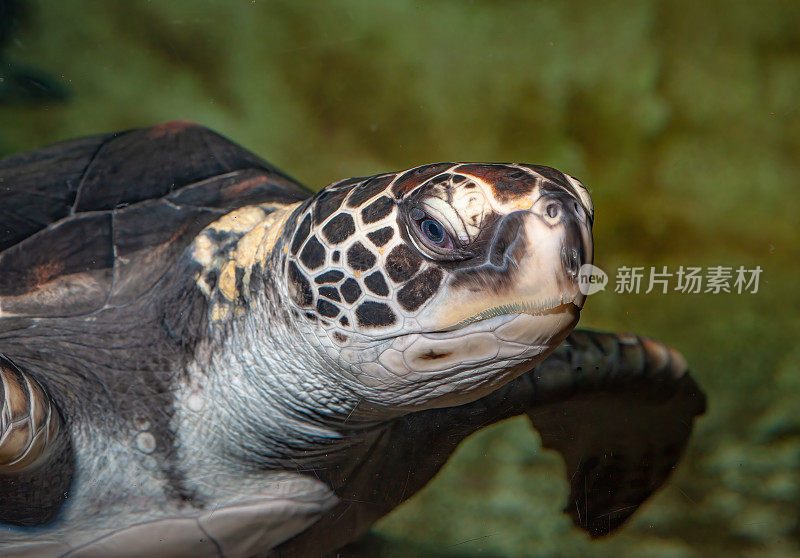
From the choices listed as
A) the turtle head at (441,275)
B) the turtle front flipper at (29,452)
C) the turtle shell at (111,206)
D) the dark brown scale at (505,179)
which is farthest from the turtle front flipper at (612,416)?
the turtle front flipper at (29,452)

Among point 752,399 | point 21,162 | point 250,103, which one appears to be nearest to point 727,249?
point 752,399

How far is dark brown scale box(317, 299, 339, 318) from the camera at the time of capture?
2.33 ft

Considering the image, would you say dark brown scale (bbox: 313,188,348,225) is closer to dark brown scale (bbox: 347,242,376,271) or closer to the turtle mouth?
dark brown scale (bbox: 347,242,376,271)

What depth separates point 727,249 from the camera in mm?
1333

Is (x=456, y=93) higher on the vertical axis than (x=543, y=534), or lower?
higher

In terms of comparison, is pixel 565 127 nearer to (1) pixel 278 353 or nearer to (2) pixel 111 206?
(1) pixel 278 353

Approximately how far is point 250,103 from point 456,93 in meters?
0.69

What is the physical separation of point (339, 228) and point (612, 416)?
3.05 ft

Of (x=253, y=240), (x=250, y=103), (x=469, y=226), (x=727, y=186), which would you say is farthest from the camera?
(x=250, y=103)

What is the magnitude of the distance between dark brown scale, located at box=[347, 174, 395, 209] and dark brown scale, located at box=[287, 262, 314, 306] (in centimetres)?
14

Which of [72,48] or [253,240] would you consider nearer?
[253,240]

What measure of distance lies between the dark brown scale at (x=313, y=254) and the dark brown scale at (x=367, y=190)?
8cm

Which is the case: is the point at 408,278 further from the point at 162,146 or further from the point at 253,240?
the point at 162,146

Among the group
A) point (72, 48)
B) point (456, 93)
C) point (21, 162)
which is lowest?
point (21, 162)
